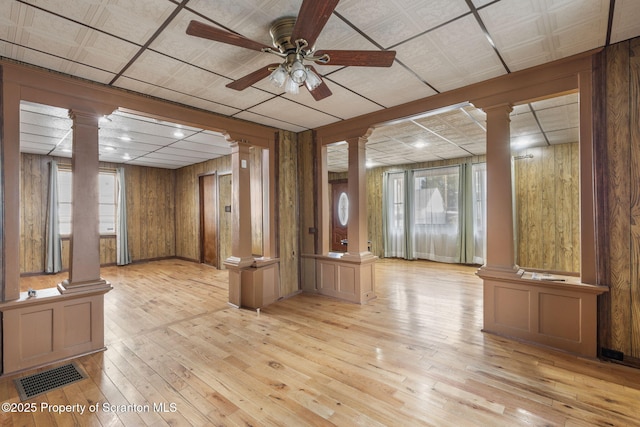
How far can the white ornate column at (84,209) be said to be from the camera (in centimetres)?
277

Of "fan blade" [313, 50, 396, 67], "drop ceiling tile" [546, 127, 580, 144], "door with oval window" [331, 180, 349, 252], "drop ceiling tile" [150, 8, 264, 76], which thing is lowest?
"door with oval window" [331, 180, 349, 252]

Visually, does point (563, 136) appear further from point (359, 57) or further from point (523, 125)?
point (359, 57)

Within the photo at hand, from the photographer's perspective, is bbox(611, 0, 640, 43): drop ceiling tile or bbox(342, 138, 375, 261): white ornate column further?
bbox(342, 138, 375, 261): white ornate column

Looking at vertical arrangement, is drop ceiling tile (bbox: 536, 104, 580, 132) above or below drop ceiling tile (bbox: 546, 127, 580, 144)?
above

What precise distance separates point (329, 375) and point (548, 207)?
565cm

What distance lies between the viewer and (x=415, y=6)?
1.89 meters

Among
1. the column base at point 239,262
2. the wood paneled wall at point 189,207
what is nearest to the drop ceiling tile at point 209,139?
the wood paneled wall at point 189,207

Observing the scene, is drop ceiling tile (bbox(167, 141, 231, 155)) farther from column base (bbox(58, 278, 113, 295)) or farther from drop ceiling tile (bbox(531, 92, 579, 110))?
drop ceiling tile (bbox(531, 92, 579, 110))

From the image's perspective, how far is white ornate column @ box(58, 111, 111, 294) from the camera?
277 cm

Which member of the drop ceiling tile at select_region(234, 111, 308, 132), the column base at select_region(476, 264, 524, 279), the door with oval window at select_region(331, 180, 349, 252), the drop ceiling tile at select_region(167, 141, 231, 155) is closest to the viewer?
the column base at select_region(476, 264, 524, 279)

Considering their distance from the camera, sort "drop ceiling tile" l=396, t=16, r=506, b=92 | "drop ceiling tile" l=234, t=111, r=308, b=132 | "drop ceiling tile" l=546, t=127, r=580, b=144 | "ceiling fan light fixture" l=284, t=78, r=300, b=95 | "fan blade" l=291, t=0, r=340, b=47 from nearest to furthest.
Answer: "fan blade" l=291, t=0, r=340, b=47, "ceiling fan light fixture" l=284, t=78, r=300, b=95, "drop ceiling tile" l=396, t=16, r=506, b=92, "drop ceiling tile" l=234, t=111, r=308, b=132, "drop ceiling tile" l=546, t=127, r=580, b=144

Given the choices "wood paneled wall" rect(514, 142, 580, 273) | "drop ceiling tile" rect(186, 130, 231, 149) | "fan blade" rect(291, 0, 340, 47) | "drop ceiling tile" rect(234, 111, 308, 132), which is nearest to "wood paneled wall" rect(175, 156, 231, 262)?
"drop ceiling tile" rect(186, 130, 231, 149)

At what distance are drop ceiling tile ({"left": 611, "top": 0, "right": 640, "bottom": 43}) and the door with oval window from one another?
6917mm

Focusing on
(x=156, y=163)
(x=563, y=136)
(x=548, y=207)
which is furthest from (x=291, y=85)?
(x=156, y=163)
